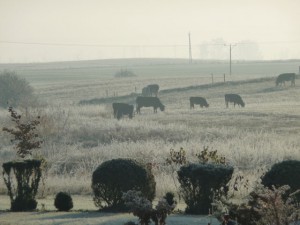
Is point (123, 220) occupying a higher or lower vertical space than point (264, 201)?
lower

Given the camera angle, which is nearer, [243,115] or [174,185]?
[174,185]

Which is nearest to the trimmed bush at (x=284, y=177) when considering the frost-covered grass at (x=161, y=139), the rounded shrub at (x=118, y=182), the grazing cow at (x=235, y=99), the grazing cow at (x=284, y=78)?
the rounded shrub at (x=118, y=182)

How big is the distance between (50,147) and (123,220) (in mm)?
24801

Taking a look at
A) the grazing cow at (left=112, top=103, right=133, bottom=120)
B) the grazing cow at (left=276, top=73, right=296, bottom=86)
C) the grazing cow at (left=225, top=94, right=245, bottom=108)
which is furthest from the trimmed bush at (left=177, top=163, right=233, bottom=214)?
the grazing cow at (left=276, top=73, right=296, bottom=86)

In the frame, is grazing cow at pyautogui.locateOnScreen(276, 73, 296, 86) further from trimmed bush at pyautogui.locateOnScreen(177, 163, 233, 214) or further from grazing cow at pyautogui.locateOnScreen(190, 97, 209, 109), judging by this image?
trimmed bush at pyautogui.locateOnScreen(177, 163, 233, 214)

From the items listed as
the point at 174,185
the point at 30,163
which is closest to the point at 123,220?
the point at 30,163

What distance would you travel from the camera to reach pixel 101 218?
1959 cm

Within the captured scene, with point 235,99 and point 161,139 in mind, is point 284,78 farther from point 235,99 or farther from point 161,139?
point 161,139

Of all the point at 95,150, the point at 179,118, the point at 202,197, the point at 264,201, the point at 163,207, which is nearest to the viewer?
Result: the point at 264,201

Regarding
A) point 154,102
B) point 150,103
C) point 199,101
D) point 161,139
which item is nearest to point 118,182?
point 161,139

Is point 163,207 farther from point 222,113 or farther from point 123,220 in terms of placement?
point 222,113

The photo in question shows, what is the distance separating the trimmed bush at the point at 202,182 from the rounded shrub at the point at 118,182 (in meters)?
1.17

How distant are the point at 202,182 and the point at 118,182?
8.00 feet

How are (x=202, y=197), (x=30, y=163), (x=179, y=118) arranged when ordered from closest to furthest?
1. (x=202, y=197)
2. (x=30, y=163)
3. (x=179, y=118)
